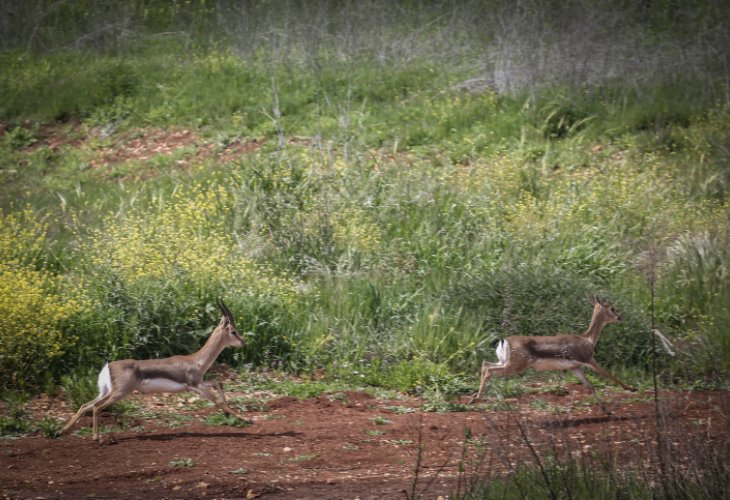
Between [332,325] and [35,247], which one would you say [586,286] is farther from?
[35,247]

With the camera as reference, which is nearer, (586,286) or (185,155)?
(586,286)

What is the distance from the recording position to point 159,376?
8.61 m

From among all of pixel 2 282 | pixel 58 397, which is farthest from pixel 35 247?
pixel 58 397

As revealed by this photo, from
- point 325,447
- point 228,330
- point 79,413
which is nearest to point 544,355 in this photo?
point 325,447

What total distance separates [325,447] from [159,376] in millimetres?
1471

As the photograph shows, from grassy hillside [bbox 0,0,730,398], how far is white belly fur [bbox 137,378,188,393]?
1502 mm

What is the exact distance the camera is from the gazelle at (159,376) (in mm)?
8438

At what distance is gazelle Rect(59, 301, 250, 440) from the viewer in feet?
27.7

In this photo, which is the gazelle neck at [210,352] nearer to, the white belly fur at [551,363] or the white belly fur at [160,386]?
the white belly fur at [160,386]

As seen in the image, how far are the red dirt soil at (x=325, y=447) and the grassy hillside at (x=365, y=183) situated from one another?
708 mm

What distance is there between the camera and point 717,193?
13984mm

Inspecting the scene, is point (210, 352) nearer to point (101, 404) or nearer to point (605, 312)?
point (101, 404)

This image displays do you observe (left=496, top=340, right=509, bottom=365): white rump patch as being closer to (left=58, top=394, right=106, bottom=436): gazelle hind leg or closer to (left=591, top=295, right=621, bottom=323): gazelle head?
(left=591, top=295, right=621, bottom=323): gazelle head

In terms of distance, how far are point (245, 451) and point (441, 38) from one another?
1292 centimetres
